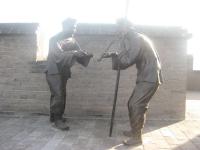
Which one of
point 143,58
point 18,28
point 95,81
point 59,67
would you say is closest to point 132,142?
point 143,58

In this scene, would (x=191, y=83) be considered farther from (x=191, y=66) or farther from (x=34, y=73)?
(x=34, y=73)

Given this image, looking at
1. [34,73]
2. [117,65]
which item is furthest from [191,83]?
[117,65]

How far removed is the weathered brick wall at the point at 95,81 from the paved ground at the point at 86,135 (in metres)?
0.38

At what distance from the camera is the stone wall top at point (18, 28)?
353 inches

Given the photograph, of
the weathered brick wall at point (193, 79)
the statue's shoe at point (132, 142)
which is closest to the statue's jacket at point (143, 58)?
the statue's shoe at point (132, 142)

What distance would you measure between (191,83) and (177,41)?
858cm

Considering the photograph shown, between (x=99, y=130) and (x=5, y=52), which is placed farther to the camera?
(x=5, y=52)

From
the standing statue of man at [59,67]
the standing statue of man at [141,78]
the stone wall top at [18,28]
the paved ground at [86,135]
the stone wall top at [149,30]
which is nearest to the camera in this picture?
the paved ground at [86,135]

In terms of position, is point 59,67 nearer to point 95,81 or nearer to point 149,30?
point 95,81

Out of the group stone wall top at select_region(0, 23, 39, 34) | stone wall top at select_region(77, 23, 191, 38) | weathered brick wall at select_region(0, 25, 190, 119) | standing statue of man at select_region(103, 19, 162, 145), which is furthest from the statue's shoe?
stone wall top at select_region(0, 23, 39, 34)

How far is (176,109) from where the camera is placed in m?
8.79

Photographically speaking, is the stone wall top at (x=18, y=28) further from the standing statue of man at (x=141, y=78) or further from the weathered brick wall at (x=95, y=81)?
the standing statue of man at (x=141, y=78)

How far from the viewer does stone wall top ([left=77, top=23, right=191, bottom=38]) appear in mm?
8727

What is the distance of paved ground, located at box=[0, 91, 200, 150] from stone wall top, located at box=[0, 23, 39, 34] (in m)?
1.84
